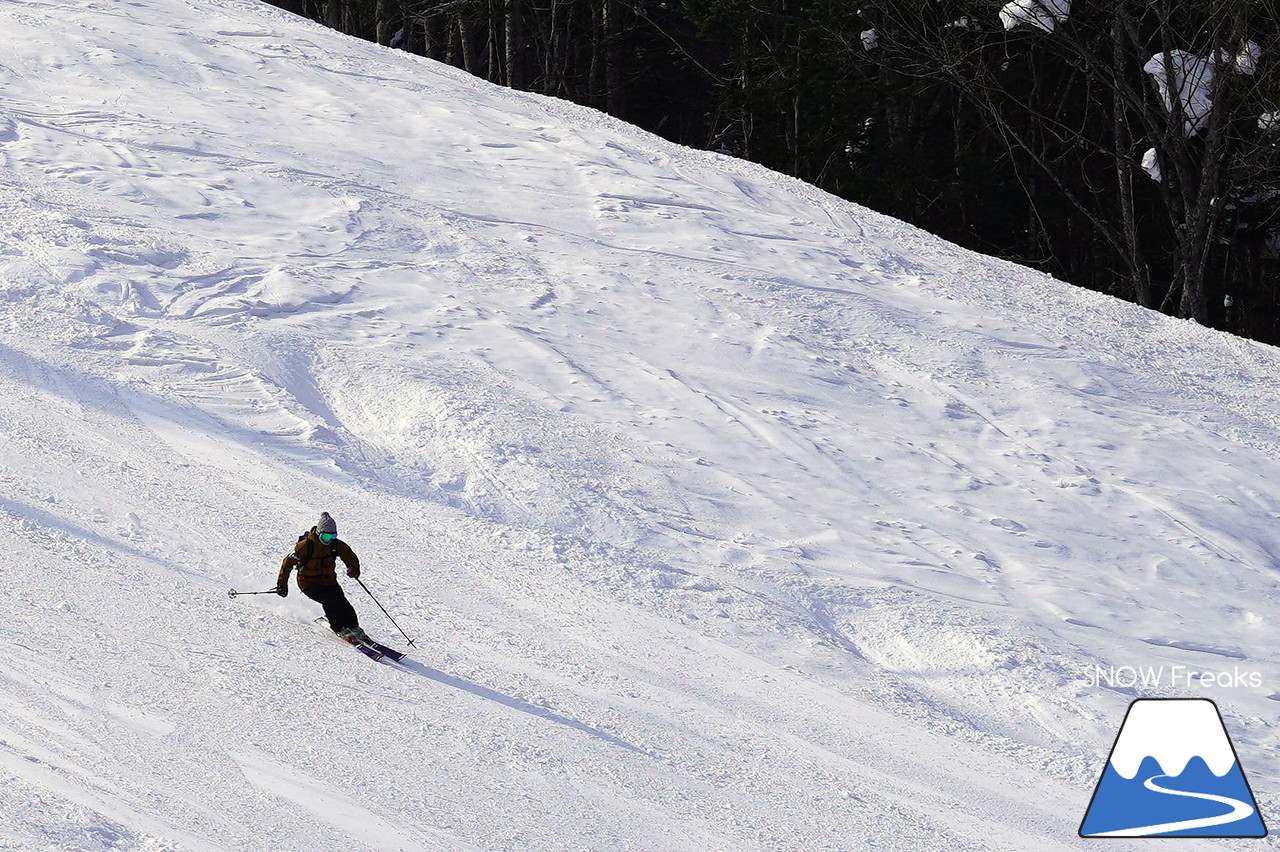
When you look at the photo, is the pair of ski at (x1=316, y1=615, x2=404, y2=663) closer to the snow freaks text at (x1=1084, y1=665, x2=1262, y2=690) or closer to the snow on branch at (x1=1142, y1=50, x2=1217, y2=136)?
the snow freaks text at (x1=1084, y1=665, x2=1262, y2=690)

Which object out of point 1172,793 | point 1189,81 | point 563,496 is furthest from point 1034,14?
point 1172,793

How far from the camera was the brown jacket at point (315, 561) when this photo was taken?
829cm

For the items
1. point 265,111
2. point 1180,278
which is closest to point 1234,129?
point 1180,278

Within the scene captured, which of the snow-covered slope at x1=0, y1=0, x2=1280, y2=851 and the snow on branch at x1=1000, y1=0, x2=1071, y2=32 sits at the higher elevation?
the snow on branch at x1=1000, y1=0, x2=1071, y2=32

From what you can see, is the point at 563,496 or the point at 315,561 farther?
the point at 563,496

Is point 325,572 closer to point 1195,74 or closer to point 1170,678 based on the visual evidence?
point 1170,678

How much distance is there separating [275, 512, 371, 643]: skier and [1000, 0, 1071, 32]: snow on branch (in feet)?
48.2

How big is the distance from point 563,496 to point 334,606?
293 centimetres

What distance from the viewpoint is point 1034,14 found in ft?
62.8

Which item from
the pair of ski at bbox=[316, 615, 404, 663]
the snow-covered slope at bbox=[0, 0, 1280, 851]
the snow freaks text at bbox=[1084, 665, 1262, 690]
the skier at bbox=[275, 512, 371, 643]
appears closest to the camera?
the snow-covered slope at bbox=[0, 0, 1280, 851]

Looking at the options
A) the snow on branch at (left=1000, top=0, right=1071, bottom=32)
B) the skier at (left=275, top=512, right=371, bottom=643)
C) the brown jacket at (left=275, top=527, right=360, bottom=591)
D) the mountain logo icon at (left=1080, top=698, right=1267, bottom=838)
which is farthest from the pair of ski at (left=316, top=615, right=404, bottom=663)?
the snow on branch at (left=1000, top=0, right=1071, bottom=32)

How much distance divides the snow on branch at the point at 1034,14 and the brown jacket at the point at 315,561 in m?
14.7

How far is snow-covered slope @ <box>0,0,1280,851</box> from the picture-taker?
276 inches

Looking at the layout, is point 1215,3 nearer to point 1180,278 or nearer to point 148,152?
point 1180,278
